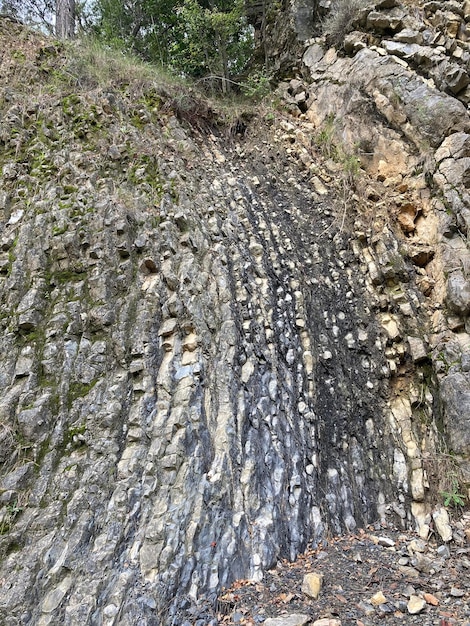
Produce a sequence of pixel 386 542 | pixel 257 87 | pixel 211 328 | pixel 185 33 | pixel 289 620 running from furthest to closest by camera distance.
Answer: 1. pixel 185 33
2. pixel 257 87
3. pixel 211 328
4. pixel 386 542
5. pixel 289 620

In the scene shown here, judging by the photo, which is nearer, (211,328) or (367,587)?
(367,587)

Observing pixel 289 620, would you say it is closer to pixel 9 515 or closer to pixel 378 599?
pixel 378 599

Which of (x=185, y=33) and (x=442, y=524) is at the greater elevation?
(x=185, y=33)

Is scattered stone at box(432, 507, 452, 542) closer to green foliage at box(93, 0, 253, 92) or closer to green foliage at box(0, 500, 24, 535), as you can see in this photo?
green foliage at box(0, 500, 24, 535)

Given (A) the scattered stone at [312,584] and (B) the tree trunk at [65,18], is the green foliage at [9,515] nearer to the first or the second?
(A) the scattered stone at [312,584]

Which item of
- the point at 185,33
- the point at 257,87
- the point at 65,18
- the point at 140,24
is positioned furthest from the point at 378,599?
the point at 140,24

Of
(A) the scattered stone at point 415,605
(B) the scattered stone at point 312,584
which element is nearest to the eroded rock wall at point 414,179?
(A) the scattered stone at point 415,605

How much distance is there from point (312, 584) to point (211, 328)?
225 centimetres

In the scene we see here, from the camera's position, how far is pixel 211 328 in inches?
157

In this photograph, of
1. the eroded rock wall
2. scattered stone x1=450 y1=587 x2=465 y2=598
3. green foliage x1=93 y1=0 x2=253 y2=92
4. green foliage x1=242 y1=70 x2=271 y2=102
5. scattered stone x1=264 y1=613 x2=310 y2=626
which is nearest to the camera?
scattered stone x1=264 y1=613 x2=310 y2=626

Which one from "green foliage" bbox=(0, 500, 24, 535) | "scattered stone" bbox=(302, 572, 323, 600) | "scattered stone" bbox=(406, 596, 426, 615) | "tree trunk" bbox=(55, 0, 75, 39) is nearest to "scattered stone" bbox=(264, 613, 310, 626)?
"scattered stone" bbox=(302, 572, 323, 600)

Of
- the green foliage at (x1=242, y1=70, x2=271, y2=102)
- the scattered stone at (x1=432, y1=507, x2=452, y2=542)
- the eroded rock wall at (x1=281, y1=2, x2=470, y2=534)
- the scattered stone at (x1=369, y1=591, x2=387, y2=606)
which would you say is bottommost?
the scattered stone at (x1=432, y1=507, x2=452, y2=542)

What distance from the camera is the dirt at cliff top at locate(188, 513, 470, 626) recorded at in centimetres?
257

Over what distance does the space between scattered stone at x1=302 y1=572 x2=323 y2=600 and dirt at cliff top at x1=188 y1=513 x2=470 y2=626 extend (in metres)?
0.03
